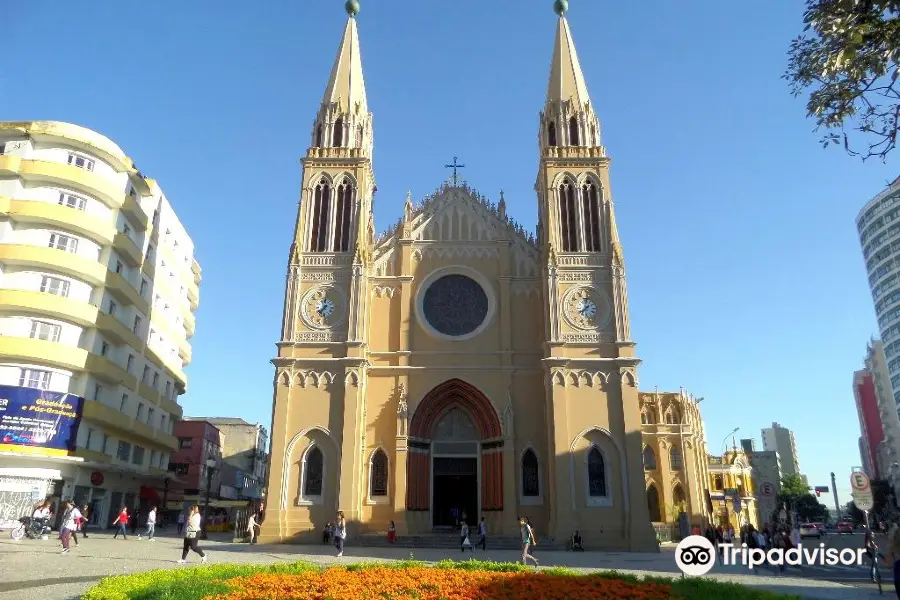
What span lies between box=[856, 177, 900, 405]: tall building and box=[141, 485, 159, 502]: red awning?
8004 cm

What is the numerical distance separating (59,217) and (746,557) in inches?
1348

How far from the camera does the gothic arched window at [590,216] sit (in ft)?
112

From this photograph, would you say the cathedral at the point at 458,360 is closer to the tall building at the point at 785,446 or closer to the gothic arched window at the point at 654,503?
the gothic arched window at the point at 654,503

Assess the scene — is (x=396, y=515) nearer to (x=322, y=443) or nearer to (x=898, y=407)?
(x=322, y=443)

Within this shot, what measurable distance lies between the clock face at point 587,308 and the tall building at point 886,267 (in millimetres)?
60895

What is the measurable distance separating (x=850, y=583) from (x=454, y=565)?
11263 millimetres

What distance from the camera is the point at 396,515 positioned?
98.4ft

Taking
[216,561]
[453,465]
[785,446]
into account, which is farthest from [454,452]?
[785,446]

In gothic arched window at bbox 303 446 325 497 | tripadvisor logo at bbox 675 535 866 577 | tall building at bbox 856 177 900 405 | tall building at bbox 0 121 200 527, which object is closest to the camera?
tripadvisor logo at bbox 675 535 866 577

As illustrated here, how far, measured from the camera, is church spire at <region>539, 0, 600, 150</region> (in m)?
36.4

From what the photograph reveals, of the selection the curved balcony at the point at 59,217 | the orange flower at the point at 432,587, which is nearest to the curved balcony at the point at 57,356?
the curved balcony at the point at 59,217

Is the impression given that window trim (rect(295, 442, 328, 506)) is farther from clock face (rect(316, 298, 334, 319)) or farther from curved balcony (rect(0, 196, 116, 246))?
curved balcony (rect(0, 196, 116, 246))

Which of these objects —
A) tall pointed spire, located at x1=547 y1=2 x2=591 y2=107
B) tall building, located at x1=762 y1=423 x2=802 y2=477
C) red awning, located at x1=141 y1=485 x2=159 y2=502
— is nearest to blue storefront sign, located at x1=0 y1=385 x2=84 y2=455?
red awning, located at x1=141 y1=485 x2=159 y2=502

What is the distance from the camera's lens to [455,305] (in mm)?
34125
